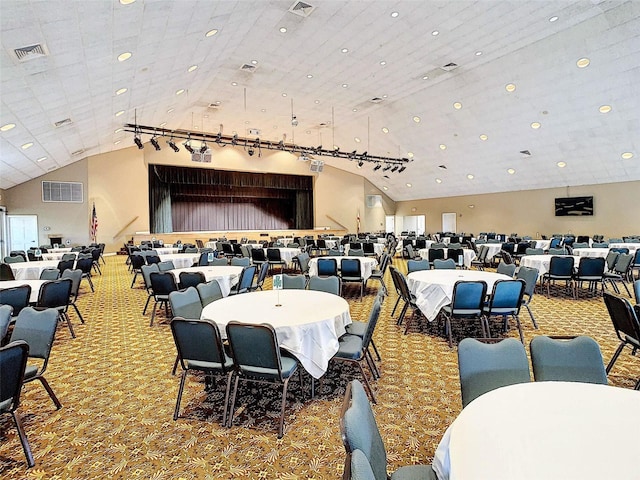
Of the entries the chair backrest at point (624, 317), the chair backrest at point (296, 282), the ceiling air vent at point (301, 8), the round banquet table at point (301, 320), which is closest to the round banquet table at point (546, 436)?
→ the round banquet table at point (301, 320)

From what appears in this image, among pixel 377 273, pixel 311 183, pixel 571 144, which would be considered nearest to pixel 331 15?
pixel 377 273

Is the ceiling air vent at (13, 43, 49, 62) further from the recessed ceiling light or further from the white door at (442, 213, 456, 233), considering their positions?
the white door at (442, 213, 456, 233)

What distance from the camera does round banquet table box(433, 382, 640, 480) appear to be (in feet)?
4.66

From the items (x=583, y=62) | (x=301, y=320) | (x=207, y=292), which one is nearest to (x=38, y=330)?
(x=207, y=292)

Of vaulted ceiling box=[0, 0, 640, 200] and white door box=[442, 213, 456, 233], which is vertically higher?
vaulted ceiling box=[0, 0, 640, 200]

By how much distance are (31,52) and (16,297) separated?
382 centimetres

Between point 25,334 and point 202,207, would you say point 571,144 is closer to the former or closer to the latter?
point 25,334

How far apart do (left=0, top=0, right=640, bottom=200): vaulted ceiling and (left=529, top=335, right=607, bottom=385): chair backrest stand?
21.9 feet

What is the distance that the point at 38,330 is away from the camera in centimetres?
367

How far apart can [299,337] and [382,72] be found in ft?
37.7

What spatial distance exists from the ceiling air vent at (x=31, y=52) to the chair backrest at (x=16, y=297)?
3.58m

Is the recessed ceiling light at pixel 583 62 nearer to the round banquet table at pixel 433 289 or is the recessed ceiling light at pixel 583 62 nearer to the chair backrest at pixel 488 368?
the round banquet table at pixel 433 289

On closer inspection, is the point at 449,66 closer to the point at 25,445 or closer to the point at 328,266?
the point at 328,266

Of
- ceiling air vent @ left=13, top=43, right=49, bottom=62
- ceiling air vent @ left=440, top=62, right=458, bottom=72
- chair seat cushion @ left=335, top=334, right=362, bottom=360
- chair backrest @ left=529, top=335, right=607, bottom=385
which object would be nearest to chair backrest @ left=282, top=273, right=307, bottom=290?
chair seat cushion @ left=335, top=334, right=362, bottom=360
